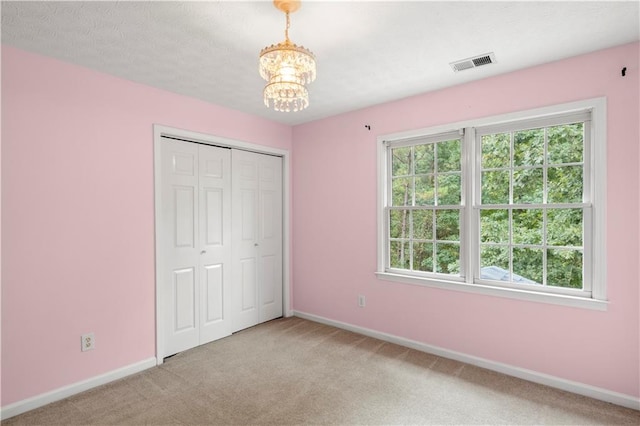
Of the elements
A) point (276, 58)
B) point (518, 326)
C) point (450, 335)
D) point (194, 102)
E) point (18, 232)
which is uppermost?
point (194, 102)

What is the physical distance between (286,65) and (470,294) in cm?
257

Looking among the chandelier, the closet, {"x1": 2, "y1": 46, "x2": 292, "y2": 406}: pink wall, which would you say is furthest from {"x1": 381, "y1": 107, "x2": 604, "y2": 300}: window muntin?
{"x1": 2, "y1": 46, "x2": 292, "y2": 406}: pink wall

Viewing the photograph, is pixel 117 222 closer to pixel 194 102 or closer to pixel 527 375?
pixel 194 102

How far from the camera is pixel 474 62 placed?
2697 millimetres

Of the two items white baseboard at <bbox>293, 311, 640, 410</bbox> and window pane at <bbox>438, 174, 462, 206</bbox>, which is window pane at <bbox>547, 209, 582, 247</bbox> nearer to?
window pane at <bbox>438, 174, 462, 206</bbox>

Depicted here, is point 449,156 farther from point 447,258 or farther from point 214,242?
point 214,242

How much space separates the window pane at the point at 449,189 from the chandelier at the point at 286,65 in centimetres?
195

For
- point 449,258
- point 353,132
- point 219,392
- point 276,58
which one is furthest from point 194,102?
point 449,258

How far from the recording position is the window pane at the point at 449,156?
3305mm

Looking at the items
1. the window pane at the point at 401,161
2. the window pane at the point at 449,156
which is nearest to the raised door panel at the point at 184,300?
the window pane at the point at 401,161

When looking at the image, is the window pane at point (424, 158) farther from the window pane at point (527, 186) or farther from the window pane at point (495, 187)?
the window pane at point (527, 186)

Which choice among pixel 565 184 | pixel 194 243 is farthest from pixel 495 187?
pixel 194 243

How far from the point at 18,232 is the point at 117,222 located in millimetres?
651

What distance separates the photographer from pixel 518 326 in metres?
2.89
